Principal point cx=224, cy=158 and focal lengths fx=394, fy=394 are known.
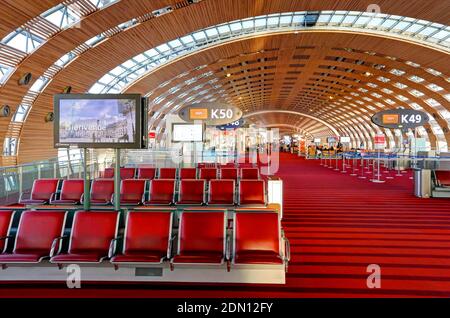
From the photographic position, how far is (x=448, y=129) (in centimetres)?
4062

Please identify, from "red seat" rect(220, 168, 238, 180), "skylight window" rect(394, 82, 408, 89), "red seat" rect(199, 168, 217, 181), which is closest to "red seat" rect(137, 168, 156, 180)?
"red seat" rect(199, 168, 217, 181)

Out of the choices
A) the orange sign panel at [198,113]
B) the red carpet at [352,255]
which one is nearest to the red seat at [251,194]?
the red carpet at [352,255]

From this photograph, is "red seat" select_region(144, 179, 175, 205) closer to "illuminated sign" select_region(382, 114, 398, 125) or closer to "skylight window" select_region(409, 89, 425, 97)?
"illuminated sign" select_region(382, 114, 398, 125)

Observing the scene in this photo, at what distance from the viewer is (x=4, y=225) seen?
5.28 metres

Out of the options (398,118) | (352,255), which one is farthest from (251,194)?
(398,118)

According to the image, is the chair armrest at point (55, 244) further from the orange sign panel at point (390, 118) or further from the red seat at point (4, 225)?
the orange sign panel at point (390, 118)

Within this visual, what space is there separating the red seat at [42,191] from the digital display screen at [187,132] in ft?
15.7

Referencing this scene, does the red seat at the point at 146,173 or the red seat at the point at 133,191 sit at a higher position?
the red seat at the point at 146,173

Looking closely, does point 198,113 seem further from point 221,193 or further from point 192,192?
point 221,193

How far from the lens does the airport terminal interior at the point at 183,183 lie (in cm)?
488
